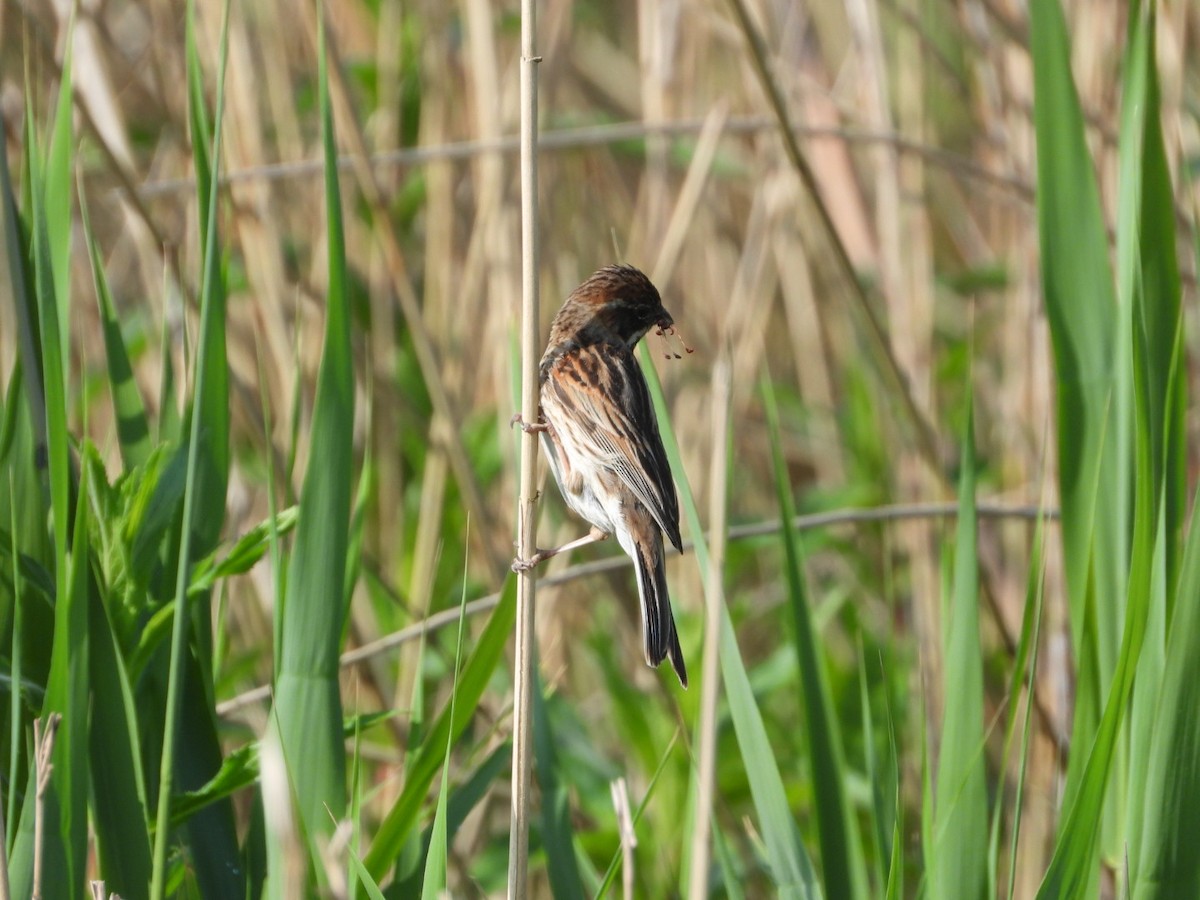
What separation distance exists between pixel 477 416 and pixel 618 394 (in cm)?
174

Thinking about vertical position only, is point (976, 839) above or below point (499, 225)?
below

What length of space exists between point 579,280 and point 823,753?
271 cm

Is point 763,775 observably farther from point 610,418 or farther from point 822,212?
point 822,212

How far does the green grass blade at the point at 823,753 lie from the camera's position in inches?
72.9

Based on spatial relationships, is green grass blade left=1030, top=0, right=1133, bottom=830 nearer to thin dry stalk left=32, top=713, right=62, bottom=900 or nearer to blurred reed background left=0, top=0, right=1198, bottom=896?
blurred reed background left=0, top=0, right=1198, bottom=896

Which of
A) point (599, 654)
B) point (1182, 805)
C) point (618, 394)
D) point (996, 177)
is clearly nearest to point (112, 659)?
point (618, 394)

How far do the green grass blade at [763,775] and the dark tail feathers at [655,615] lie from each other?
0.25m

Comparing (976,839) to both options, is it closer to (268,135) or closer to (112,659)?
(112,659)

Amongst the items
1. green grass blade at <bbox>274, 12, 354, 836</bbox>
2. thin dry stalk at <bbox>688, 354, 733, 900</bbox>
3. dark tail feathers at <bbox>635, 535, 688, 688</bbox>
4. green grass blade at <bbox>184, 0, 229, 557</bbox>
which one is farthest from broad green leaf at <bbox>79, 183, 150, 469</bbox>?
thin dry stalk at <bbox>688, 354, 733, 900</bbox>

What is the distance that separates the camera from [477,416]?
163 inches

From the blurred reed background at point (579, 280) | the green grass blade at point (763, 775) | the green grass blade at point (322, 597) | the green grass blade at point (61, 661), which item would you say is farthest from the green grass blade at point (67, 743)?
the blurred reed background at point (579, 280)

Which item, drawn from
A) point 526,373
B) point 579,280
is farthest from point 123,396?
point 579,280

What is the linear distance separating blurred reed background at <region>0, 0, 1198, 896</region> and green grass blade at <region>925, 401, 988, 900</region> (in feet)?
3.18

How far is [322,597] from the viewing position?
1780 mm
